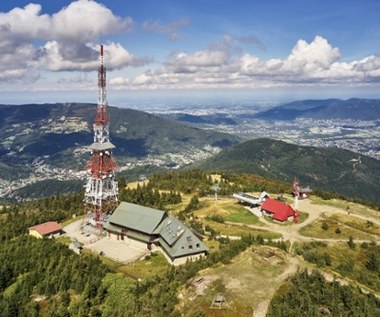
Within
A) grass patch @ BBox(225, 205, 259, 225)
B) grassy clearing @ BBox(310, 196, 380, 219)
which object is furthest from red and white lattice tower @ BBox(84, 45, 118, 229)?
grassy clearing @ BBox(310, 196, 380, 219)

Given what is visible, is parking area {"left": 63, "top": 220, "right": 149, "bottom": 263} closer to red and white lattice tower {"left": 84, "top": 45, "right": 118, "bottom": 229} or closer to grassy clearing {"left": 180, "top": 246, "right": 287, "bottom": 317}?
red and white lattice tower {"left": 84, "top": 45, "right": 118, "bottom": 229}

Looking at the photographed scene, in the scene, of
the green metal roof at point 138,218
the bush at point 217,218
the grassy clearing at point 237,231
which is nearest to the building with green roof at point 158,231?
the green metal roof at point 138,218

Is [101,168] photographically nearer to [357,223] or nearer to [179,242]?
[179,242]

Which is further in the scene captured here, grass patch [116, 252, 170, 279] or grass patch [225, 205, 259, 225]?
grass patch [225, 205, 259, 225]

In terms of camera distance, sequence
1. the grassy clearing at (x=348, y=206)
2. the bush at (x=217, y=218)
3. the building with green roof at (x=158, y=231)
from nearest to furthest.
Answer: the building with green roof at (x=158, y=231), the bush at (x=217, y=218), the grassy clearing at (x=348, y=206)

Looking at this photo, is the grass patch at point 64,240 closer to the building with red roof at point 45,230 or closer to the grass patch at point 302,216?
the building with red roof at point 45,230

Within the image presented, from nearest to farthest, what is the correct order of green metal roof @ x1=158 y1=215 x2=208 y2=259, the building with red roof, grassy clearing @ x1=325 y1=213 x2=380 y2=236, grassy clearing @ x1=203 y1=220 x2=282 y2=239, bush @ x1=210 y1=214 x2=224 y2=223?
green metal roof @ x1=158 y1=215 x2=208 y2=259, grassy clearing @ x1=203 y1=220 x2=282 y2=239, the building with red roof, grassy clearing @ x1=325 y1=213 x2=380 y2=236, bush @ x1=210 y1=214 x2=224 y2=223
